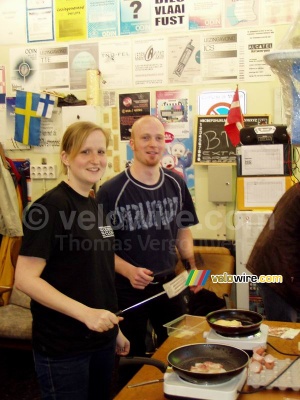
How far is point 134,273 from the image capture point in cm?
229

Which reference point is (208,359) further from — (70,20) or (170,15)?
(70,20)

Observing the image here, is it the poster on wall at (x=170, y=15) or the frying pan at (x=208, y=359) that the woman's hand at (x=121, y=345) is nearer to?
the frying pan at (x=208, y=359)

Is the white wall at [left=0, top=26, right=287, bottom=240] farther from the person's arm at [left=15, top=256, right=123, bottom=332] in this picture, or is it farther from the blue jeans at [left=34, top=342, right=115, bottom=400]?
the person's arm at [left=15, top=256, right=123, bottom=332]

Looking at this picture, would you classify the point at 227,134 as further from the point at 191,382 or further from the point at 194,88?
the point at 191,382

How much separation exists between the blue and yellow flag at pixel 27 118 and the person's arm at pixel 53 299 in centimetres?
282

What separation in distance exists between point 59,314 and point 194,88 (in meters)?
2.78

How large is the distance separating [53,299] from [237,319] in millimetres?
696

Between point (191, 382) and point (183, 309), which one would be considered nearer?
point (191, 382)

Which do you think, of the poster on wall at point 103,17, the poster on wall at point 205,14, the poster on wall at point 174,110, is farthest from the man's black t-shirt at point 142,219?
the poster on wall at point 103,17

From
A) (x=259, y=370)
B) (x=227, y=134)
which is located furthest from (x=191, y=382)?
(x=227, y=134)

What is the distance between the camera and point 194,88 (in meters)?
3.99

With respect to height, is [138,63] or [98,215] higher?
[138,63]

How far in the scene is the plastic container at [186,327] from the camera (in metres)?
1.90

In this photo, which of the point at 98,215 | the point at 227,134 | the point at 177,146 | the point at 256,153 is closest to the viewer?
the point at 98,215
